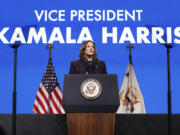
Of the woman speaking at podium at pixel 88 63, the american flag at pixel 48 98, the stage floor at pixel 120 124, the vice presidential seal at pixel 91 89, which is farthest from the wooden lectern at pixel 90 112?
the american flag at pixel 48 98

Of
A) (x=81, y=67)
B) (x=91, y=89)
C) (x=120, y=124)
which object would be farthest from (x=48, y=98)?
(x=91, y=89)

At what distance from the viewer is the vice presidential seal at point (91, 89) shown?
2.60 m

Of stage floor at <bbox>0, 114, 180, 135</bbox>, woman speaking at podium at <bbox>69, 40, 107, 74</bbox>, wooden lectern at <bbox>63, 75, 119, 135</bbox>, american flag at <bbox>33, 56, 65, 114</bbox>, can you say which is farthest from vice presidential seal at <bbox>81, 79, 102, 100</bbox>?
american flag at <bbox>33, 56, 65, 114</bbox>

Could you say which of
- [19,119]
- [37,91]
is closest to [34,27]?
[37,91]

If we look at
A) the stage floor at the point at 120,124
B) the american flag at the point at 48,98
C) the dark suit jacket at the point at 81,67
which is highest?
the dark suit jacket at the point at 81,67

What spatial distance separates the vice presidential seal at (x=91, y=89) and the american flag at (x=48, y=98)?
7.43 ft

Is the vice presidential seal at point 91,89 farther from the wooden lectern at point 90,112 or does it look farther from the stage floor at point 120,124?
the stage floor at point 120,124

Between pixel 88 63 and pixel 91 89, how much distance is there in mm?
863

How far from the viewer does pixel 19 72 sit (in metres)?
5.39

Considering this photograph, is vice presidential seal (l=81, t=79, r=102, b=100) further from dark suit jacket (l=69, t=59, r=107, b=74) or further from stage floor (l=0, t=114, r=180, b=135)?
dark suit jacket (l=69, t=59, r=107, b=74)

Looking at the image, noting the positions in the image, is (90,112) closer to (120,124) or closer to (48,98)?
(120,124)

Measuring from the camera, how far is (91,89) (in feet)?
8.57

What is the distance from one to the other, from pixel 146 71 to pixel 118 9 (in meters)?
1.14

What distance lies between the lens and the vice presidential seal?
260 centimetres
